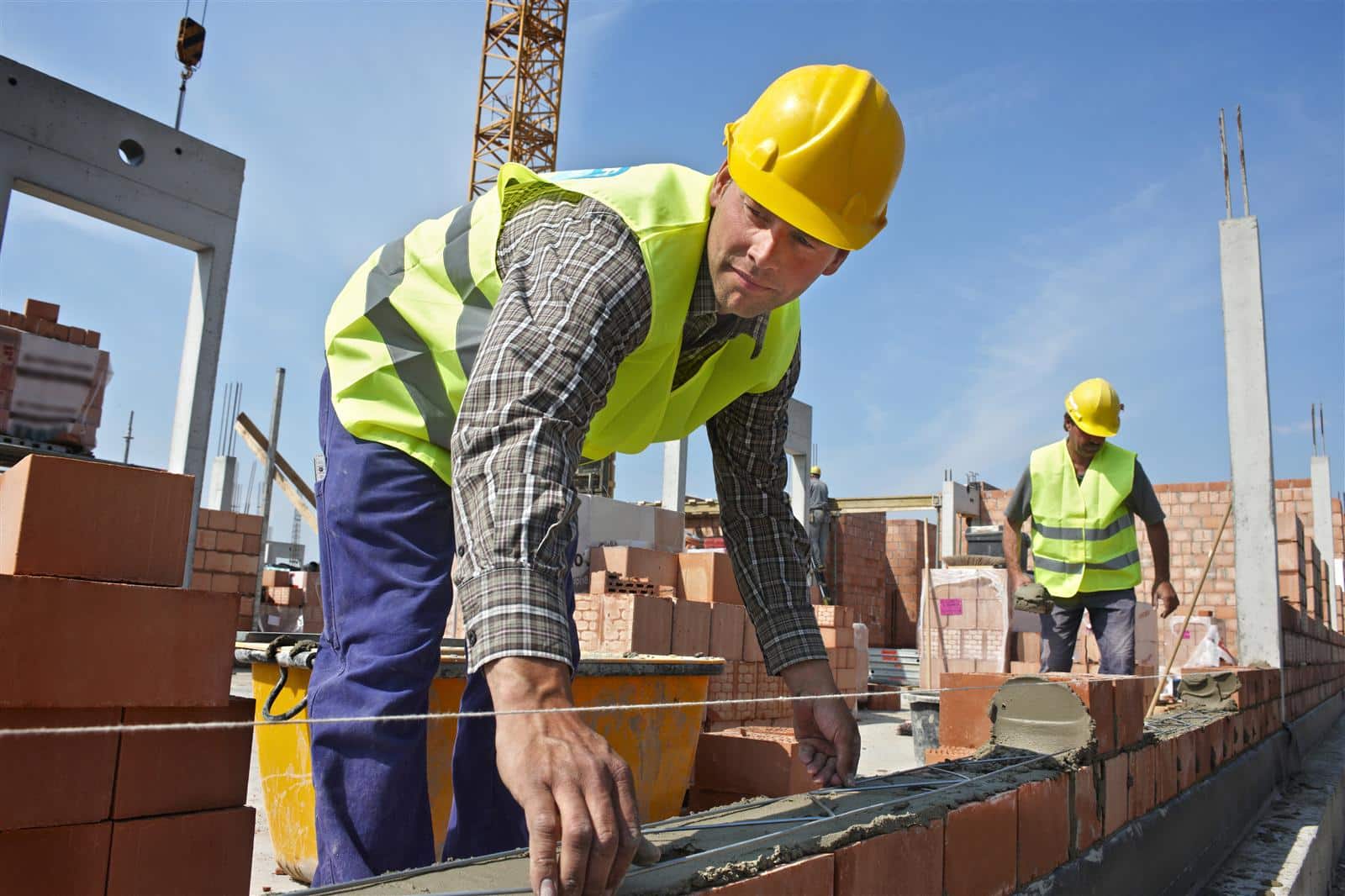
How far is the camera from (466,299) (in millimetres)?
1519

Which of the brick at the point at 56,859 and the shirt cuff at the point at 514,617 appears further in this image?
the brick at the point at 56,859

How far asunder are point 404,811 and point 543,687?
2.02 feet

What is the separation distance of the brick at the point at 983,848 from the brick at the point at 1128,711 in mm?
878

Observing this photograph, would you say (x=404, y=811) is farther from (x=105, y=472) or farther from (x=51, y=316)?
(x=51, y=316)

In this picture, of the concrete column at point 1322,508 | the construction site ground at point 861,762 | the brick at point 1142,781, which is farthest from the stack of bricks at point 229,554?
the concrete column at point 1322,508

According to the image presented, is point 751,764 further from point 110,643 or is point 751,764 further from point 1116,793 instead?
point 110,643

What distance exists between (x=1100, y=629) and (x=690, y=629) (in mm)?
2708

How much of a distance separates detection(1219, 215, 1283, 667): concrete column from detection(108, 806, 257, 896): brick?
5.42 m

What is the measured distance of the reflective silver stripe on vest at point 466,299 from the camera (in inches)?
58.3

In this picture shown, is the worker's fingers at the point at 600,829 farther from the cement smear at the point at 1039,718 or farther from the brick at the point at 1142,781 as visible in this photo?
the brick at the point at 1142,781

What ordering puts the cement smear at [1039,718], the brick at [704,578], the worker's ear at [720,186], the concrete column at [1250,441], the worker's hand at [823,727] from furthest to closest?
the brick at [704,578], the concrete column at [1250,441], the cement smear at [1039,718], the worker's hand at [823,727], the worker's ear at [720,186]

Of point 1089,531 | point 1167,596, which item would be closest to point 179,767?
point 1089,531

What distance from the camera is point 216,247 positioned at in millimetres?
5652

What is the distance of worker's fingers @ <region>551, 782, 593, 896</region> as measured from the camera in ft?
2.80
